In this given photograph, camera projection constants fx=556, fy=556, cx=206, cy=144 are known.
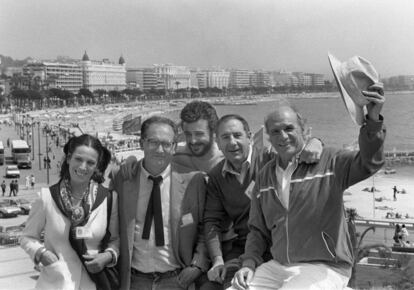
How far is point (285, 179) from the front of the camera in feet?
6.20

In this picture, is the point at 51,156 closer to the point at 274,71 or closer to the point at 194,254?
the point at 194,254

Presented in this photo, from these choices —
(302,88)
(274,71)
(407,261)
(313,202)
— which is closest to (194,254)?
(313,202)

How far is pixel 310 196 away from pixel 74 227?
85cm

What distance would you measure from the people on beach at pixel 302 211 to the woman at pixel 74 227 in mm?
532

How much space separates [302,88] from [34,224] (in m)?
124

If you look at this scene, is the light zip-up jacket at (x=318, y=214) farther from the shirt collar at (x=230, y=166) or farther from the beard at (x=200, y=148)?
the beard at (x=200, y=148)

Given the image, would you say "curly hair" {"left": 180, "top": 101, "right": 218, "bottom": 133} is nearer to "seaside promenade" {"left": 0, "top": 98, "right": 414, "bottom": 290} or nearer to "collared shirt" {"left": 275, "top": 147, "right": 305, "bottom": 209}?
"collared shirt" {"left": 275, "top": 147, "right": 305, "bottom": 209}

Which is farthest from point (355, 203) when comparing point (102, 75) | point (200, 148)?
point (102, 75)

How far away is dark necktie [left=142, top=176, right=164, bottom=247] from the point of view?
2.16 meters

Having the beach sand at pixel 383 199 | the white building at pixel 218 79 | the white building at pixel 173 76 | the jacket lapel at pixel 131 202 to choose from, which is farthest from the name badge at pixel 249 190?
the white building at pixel 218 79

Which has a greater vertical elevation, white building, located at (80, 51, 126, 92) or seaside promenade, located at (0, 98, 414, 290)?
white building, located at (80, 51, 126, 92)

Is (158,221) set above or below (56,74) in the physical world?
below

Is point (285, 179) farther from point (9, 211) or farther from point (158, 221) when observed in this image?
point (9, 211)

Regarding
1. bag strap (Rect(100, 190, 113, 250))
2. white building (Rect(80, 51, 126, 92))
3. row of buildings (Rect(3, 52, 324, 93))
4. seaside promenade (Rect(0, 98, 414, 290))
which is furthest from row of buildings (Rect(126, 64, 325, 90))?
bag strap (Rect(100, 190, 113, 250))
